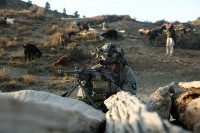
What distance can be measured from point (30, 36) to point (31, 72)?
11.2 meters

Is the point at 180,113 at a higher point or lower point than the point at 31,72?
higher

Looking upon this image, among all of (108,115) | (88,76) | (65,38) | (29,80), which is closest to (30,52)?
(29,80)

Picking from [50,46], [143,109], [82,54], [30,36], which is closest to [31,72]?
[82,54]

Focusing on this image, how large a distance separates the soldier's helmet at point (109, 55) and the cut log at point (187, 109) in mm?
1841

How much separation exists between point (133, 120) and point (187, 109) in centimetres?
121

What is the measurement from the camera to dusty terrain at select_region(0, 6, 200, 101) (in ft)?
52.0

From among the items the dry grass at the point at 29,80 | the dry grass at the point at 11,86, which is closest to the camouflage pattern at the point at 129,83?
the dry grass at the point at 11,86

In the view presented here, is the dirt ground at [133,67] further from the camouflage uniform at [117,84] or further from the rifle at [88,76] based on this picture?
the rifle at [88,76]

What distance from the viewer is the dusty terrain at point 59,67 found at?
15.8 m

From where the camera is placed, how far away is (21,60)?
A: 68.9 feet

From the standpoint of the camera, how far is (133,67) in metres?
20.7

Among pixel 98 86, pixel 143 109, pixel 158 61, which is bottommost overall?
pixel 158 61

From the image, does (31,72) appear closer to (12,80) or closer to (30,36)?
(12,80)

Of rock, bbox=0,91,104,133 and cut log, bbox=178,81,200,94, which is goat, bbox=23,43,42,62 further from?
rock, bbox=0,91,104,133
